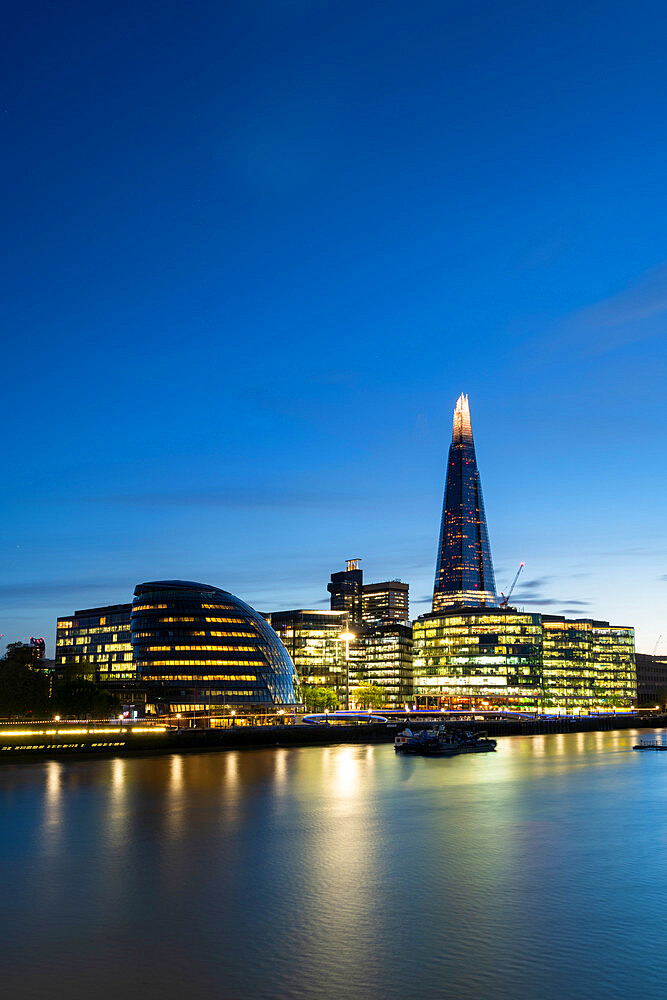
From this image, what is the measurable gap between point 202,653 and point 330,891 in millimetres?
138307

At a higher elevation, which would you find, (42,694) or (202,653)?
(202,653)

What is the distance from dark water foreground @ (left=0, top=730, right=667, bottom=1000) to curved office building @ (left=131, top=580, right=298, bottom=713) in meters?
94.8

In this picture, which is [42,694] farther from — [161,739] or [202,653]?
[202,653]

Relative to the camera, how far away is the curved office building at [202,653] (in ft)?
557

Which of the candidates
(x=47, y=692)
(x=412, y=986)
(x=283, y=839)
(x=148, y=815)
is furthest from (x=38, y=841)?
(x=47, y=692)

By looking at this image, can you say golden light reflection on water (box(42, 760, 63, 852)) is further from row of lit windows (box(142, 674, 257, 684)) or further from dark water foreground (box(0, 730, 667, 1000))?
row of lit windows (box(142, 674, 257, 684))

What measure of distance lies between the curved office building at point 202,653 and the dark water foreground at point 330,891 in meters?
94.8

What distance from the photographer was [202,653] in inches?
6811

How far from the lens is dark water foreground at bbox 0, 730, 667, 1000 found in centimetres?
2639

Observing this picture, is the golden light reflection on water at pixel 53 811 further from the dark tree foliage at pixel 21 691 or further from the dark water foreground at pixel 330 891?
the dark tree foliage at pixel 21 691

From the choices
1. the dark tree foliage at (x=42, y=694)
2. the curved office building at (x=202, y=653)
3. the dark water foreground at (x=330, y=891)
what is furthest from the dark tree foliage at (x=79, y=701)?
the dark water foreground at (x=330, y=891)

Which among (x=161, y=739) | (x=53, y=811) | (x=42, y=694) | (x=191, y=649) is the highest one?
(x=191, y=649)

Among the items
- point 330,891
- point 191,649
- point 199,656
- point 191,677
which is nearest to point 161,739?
point 191,677

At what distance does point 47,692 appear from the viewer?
12719 cm
